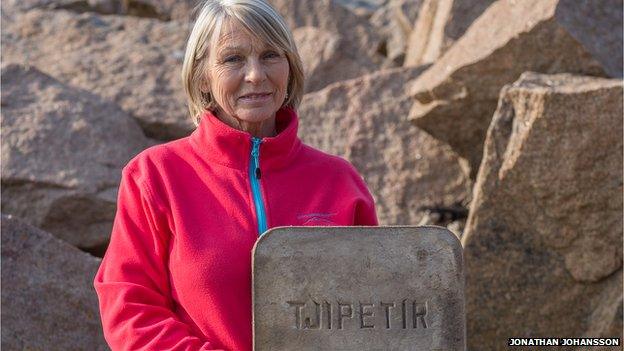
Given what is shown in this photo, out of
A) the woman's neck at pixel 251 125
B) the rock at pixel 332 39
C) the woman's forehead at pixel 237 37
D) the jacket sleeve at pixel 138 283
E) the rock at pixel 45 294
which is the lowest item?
the rock at pixel 45 294

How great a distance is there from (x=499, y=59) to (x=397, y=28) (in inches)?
95.6

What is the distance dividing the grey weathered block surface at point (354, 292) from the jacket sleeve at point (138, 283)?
255mm

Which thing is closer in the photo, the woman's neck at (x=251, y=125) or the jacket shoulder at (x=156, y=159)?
the jacket shoulder at (x=156, y=159)

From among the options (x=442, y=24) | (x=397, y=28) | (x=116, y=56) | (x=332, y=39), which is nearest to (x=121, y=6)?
(x=116, y=56)

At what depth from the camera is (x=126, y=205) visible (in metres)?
2.99

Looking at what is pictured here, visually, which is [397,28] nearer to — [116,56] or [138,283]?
[116,56]

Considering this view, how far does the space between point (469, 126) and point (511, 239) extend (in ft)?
2.81

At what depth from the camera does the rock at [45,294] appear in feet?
13.6

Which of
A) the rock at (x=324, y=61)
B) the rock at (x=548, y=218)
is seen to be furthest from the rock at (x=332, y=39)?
the rock at (x=548, y=218)

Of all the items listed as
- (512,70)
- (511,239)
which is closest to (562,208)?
(511,239)

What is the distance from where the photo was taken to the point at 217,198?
3.00 metres

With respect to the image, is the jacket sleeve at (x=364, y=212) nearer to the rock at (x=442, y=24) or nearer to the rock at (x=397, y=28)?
the rock at (x=442, y=24)

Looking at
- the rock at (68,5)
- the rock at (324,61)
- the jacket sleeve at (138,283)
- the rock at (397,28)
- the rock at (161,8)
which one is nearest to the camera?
the jacket sleeve at (138,283)

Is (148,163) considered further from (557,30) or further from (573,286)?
(557,30)
